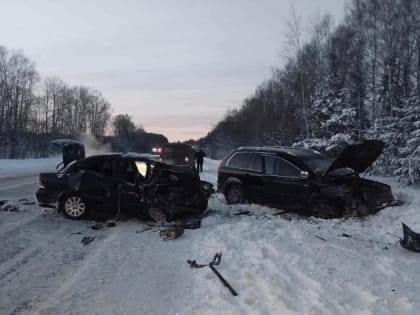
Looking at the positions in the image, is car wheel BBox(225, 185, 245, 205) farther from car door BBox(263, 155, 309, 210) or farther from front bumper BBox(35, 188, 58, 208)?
front bumper BBox(35, 188, 58, 208)

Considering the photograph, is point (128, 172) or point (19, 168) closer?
point (128, 172)

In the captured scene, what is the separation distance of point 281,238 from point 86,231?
3.88 m

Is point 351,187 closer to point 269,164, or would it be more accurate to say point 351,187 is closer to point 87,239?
point 269,164

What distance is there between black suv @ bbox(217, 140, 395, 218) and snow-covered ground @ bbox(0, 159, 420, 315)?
0.72m

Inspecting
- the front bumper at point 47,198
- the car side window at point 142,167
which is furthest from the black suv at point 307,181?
the front bumper at point 47,198

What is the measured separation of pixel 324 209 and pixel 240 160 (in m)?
3.05

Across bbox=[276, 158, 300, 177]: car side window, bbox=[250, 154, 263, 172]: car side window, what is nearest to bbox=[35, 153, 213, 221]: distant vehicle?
bbox=[250, 154, 263, 172]: car side window

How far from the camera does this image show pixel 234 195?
449 inches

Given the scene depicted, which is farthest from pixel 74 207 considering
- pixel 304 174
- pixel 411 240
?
pixel 411 240

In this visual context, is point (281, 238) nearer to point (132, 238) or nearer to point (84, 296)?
point (132, 238)

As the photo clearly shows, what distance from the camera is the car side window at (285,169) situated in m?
10.0

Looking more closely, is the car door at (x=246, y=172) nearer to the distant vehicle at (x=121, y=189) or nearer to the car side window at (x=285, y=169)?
the car side window at (x=285, y=169)

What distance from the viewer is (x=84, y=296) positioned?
4.68 m

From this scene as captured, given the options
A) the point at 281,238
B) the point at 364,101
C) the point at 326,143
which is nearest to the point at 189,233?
the point at 281,238
